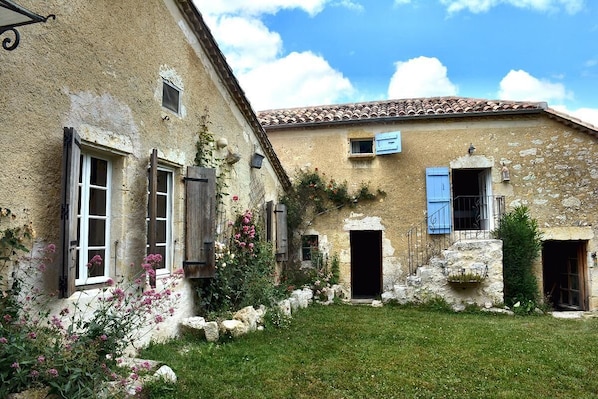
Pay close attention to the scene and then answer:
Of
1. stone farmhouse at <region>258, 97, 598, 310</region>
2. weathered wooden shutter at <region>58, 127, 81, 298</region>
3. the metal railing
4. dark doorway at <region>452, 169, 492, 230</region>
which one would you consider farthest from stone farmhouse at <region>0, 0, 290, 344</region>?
dark doorway at <region>452, 169, 492, 230</region>

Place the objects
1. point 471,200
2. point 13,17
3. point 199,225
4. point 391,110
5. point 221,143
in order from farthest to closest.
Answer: point 471,200
point 391,110
point 221,143
point 199,225
point 13,17

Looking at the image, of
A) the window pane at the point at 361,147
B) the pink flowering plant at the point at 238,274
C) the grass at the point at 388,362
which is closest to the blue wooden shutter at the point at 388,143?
the window pane at the point at 361,147

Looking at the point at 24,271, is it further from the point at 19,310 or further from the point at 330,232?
the point at 330,232

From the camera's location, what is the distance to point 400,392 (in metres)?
3.96

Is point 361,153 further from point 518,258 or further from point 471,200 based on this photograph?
point 518,258

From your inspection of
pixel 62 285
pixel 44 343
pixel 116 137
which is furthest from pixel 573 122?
pixel 44 343

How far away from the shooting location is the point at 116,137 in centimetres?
429

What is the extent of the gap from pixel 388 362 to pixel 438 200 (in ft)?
20.3

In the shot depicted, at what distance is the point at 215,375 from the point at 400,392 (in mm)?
1931

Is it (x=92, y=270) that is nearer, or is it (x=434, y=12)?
(x=92, y=270)

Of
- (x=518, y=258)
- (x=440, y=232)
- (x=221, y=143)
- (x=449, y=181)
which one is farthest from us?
(x=449, y=181)

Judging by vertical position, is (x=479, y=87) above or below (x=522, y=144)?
above

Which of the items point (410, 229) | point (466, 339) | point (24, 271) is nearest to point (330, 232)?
point (410, 229)

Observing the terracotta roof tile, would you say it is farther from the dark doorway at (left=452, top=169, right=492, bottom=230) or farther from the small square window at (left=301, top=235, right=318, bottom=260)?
the small square window at (left=301, top=235, right=318, bottom=260)
